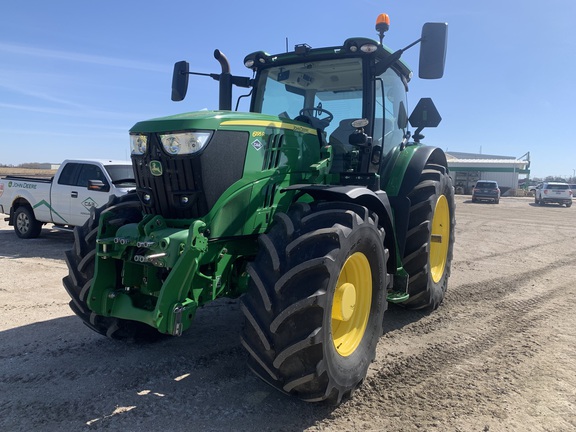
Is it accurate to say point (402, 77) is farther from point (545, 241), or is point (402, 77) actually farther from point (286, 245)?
point (545, 241)

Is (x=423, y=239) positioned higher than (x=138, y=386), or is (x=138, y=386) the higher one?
(x=423, y=239)

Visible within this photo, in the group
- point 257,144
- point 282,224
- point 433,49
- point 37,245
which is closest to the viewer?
point 282,224

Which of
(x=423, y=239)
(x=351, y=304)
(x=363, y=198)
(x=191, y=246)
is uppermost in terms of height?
(x=363, y=198)

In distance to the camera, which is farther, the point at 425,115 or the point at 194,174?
the point at 425,115

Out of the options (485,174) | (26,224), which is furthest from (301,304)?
(485,174)

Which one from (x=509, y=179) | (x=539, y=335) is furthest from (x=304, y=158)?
(x=509, y=179)

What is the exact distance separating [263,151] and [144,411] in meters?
1.99

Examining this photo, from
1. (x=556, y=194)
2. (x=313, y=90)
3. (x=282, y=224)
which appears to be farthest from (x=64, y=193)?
(x=556, y=194)

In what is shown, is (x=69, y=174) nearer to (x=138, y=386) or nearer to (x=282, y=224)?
(x=138, y=386)

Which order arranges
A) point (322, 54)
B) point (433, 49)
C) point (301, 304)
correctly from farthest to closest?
point (322, 54), point (433, 49), point (301, 304)

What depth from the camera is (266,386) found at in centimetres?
336

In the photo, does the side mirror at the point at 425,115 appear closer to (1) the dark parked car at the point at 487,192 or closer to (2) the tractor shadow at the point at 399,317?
(2) the tractor shadow at the point at 399,317

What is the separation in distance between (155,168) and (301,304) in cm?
149

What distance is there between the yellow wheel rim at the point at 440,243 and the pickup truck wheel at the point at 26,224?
9225mm
